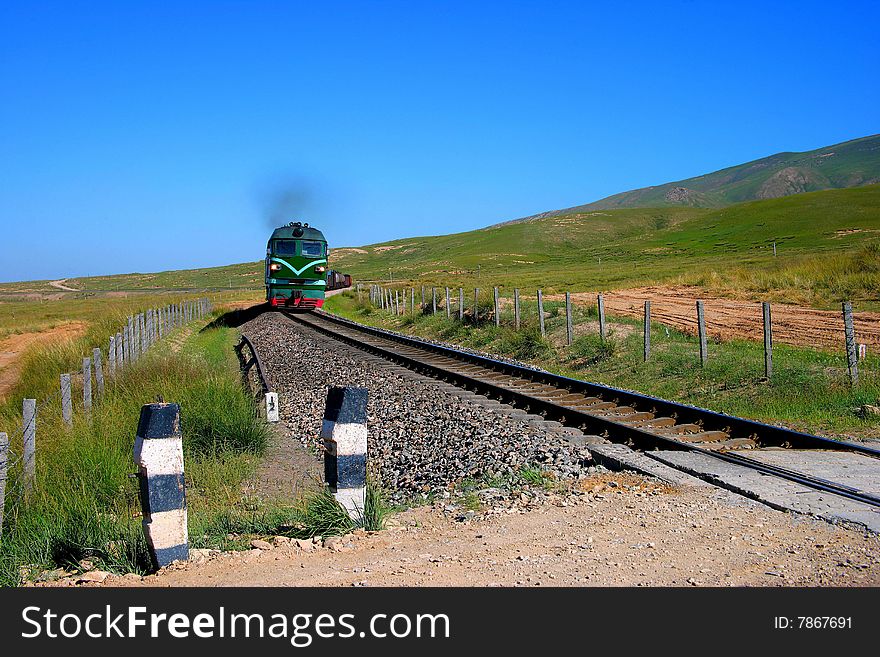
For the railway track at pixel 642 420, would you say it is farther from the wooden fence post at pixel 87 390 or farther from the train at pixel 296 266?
the train at pixel 296 266

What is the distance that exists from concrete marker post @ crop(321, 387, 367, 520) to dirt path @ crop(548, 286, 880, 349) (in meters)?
13.7

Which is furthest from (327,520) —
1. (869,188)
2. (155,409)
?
(869,188)

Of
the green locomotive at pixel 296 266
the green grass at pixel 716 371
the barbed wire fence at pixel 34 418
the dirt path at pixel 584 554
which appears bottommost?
the green grass at pixel 716 371

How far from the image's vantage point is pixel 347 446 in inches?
245

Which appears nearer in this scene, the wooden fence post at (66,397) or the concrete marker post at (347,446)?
the concrete marker post at (347,446)

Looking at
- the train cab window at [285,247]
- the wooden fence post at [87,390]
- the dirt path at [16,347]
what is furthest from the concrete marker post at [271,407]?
the train cab window at [285,247]

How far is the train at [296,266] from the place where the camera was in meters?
35.0

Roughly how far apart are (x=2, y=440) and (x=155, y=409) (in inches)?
65.1

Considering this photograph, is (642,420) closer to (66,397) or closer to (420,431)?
(420,431)

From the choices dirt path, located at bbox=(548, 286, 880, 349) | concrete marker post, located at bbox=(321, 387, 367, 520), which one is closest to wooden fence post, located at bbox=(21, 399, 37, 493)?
concrete marker post, located at bbox=(321, 387, 367, 520)

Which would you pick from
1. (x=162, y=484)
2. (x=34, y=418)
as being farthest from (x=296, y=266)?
(x=162, y=484)

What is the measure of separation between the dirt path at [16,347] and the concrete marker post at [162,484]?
48.4ft

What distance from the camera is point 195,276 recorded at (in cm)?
18625
